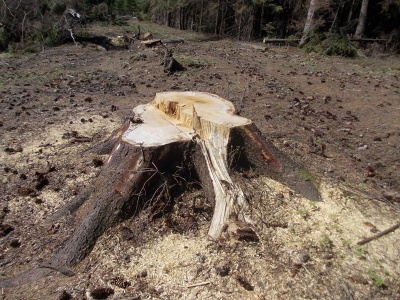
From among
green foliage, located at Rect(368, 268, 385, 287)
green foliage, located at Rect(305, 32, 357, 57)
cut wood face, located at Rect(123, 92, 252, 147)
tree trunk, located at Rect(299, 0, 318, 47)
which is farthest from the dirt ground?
tree trunk, located at Rect(299, 0, 318, 47)

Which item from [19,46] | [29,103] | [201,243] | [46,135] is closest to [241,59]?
[29,103]

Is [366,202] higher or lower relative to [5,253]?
higher

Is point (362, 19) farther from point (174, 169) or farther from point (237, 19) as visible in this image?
point (174, 169)

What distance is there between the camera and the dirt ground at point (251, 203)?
2498mm

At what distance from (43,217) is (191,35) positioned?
14739 millimetres

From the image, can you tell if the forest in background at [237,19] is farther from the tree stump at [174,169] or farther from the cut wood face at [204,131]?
the tree stump at [174,169]

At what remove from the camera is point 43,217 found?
10.7 ft

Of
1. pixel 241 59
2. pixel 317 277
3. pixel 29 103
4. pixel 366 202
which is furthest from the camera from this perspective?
pixel 241 59

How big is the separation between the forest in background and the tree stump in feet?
32.9

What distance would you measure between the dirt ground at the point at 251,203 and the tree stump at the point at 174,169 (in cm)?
13

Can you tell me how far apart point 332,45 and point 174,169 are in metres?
10.6

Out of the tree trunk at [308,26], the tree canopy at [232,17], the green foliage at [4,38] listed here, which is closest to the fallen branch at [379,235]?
the tree canopy at [232,17]

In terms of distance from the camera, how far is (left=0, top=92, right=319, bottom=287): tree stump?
112 inches

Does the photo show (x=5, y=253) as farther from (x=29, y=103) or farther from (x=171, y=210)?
(x=29, y=103)
